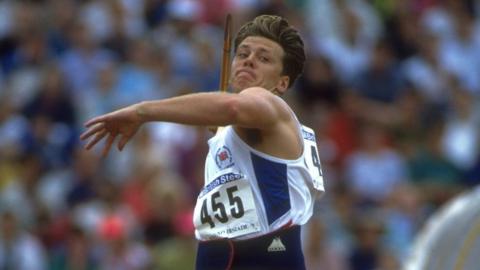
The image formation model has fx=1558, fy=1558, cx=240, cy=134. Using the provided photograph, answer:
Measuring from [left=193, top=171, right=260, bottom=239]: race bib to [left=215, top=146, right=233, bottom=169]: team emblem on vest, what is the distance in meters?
0.04

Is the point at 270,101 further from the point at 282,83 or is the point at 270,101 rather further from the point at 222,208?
the point at 222,208

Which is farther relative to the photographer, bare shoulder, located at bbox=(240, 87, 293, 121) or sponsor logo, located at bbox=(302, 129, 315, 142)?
sponsor logo, located at bbox=(302, 129, 315, 142)

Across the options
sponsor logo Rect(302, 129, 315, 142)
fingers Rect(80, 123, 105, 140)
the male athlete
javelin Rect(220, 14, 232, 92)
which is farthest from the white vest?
fingers Rect(80, 123, 105, 140)

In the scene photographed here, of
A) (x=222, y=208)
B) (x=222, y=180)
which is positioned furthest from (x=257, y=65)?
(x=222, y=208)

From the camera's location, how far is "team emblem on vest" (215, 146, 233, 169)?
7.13 meters

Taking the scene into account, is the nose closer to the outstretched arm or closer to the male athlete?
the male athlete

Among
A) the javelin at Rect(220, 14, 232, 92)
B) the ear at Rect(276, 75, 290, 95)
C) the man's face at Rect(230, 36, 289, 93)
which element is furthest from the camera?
the javelin at Rect(220, 14, 232, 92)

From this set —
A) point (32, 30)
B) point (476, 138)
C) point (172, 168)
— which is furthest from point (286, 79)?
point (32, 30)

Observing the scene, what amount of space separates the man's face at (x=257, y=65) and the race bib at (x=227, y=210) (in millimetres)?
457

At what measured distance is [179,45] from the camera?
15.8 meters

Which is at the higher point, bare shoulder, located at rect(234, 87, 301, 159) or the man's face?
the man's face

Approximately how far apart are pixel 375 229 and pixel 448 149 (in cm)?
200

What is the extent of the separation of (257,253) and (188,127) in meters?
7.62

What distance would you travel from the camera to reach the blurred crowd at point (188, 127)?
1339 centimetres
